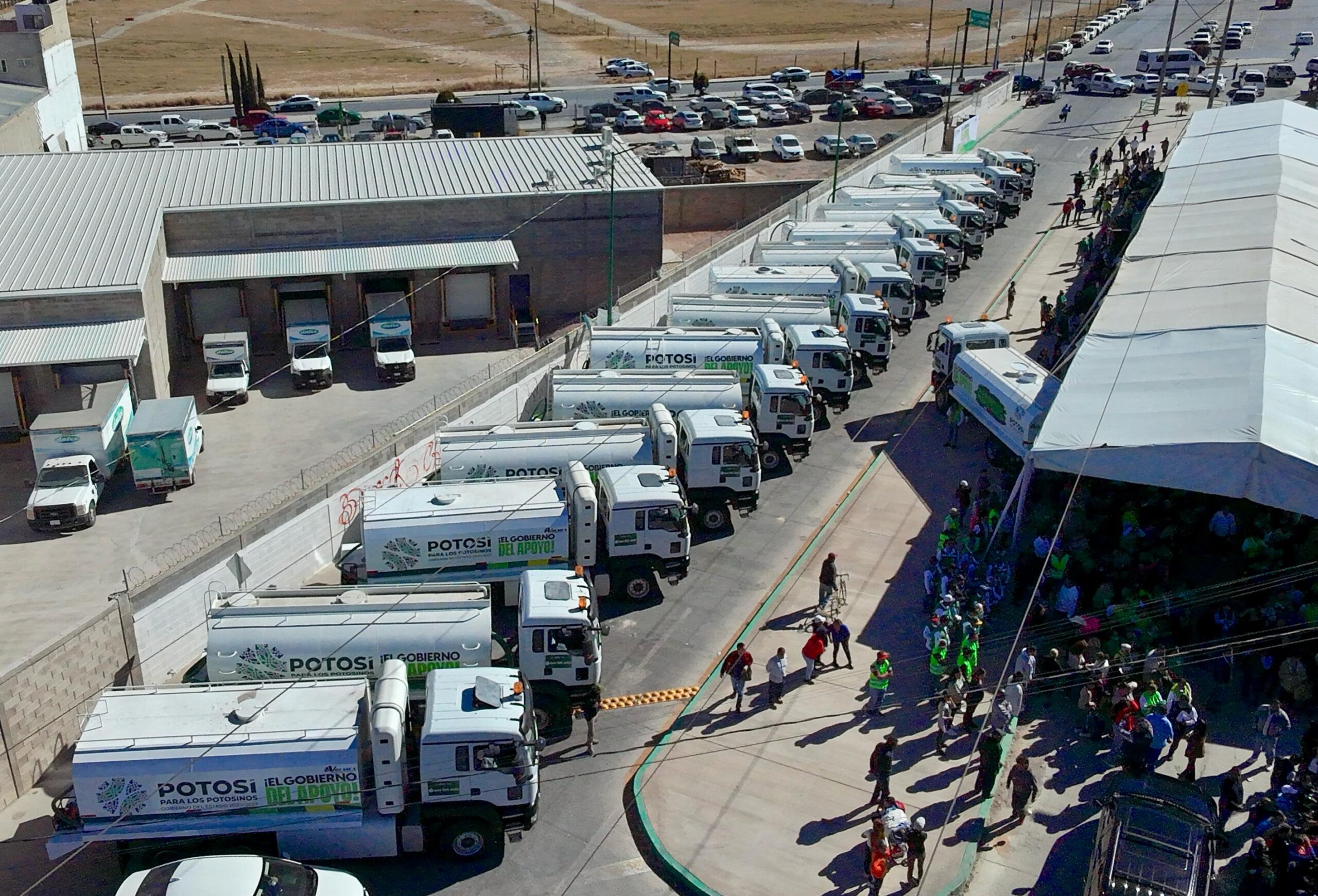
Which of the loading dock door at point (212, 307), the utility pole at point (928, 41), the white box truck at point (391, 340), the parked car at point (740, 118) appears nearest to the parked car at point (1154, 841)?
the white box truck at point (391, 340)

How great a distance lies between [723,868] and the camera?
17.1 m

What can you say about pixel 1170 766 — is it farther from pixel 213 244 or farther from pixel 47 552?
pixel 213 244

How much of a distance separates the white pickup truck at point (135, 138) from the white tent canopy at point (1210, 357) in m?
56.5

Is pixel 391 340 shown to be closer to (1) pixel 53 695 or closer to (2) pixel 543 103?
(1) pixel 53 695

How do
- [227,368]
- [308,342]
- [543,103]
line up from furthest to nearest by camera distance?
[543,103] → [308,342] → [227,368]

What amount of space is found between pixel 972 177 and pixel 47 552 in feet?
144

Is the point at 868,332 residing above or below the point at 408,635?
above

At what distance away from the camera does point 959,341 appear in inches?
1308

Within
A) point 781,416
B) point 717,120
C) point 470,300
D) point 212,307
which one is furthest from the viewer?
point 717,120

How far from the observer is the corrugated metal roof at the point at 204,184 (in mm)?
34094

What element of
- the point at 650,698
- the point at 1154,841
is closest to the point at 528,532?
the point at 650,698

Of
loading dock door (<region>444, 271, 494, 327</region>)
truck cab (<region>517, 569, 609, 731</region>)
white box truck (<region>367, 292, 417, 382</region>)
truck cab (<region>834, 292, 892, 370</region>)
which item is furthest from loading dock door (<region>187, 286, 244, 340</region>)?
truck cab (<region>517, 569, 609, 731</region>)

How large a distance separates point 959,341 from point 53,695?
25329 mm

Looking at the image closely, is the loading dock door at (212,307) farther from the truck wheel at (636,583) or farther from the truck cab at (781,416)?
the truck wheel at (636,583)
